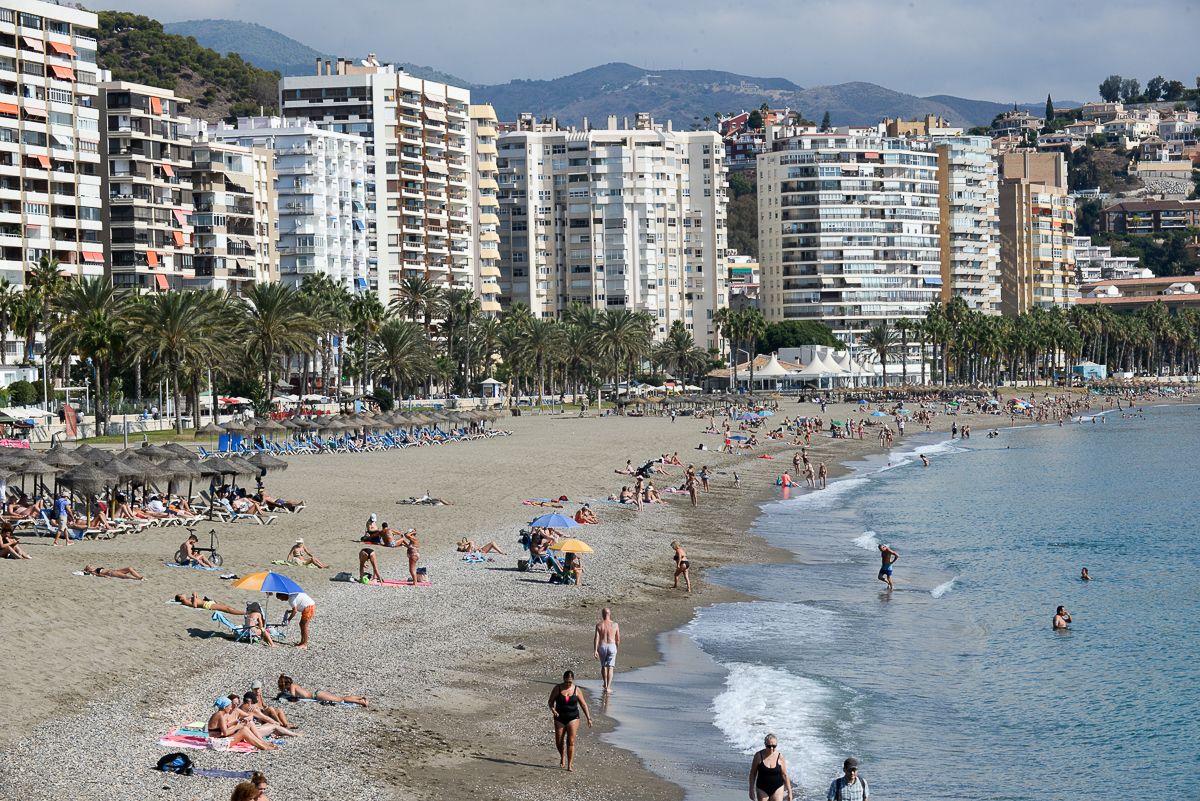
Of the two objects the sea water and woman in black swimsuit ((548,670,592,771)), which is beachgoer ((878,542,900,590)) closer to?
the sea water

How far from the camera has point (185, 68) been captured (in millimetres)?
193250

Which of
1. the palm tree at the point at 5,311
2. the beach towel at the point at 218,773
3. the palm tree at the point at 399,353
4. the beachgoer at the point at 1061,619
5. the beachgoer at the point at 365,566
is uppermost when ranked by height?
the palm tree at the point at 5,311

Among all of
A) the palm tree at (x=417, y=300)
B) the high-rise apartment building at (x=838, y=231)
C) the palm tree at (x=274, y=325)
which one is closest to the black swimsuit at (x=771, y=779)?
the palm tree at (x=274, y=325)

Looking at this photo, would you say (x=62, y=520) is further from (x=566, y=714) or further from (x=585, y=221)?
(x=585, y=221)

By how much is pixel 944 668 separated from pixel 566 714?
10.7 meters

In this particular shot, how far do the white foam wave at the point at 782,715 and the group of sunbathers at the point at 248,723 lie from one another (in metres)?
6.38

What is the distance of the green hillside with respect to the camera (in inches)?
7298

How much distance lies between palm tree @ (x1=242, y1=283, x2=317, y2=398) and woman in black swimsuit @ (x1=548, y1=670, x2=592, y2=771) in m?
63.0

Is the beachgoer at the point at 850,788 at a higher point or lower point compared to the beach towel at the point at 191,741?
lower

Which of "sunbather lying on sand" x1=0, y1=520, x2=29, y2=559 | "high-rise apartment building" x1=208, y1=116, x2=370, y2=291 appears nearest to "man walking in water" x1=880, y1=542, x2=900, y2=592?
"sunbather lying on sand" x1=0, y1=520, x2=29, y2=559

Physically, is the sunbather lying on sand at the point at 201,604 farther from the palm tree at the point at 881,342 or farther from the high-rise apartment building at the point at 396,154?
the palm tree at the point at 881,342

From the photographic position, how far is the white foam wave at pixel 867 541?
42412mm

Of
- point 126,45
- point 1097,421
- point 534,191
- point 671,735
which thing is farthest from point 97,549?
point 126,45

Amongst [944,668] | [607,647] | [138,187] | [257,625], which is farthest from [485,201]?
[607,647]
